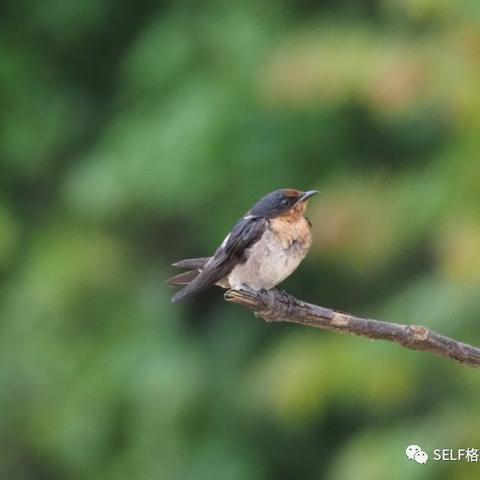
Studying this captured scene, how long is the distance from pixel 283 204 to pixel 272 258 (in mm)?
155

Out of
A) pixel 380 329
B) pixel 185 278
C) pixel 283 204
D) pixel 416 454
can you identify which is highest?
pixel 416 454

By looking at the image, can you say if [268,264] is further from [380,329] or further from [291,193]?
[380,329]

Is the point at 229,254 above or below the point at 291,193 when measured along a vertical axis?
below

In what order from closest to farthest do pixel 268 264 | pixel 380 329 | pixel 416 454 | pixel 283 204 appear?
pixel 380 329 → pixel 268 264 → pixel 283 204 → pixel 416 454

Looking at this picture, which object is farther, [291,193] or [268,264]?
[291,193]

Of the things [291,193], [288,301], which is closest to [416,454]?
[291,193]

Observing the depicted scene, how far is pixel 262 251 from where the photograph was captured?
347cm

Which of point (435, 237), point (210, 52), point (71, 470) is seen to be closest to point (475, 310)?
point (435, 237)

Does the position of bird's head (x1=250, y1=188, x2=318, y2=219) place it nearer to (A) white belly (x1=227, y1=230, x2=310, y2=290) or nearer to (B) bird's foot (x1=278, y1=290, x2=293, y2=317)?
(A) white belly (x1=227, y1=230, x2=310, y2=290)

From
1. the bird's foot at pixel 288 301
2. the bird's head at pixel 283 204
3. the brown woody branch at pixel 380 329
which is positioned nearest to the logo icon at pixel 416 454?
the bird's head at pixel 283 204

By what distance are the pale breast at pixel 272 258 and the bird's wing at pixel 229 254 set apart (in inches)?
0.8

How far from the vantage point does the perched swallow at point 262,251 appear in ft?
11.2

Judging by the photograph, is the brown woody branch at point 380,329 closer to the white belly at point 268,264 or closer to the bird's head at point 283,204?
the white belly at point 268,264

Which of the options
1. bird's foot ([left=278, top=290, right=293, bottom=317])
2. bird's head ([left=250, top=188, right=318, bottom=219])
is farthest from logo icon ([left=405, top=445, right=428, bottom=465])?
bird's foot ([left=278, top=290, right=293, bottom=317])
